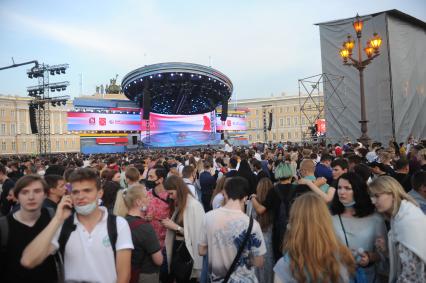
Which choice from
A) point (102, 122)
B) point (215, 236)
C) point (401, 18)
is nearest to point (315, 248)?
point (215, 236)

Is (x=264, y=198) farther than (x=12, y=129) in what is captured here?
No

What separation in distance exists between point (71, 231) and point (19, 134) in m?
76.8

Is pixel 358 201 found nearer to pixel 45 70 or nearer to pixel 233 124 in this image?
pixel 45 70

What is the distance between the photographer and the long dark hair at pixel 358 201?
10.7ft

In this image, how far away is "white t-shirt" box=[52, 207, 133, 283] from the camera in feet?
8.53

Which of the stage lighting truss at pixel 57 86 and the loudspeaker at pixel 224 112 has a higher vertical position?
the stage lighting truss at pixel 57 86

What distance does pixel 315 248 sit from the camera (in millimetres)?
2467

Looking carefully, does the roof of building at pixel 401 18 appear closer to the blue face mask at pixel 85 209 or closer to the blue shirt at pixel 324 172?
the blue shirt at pixel 324 172

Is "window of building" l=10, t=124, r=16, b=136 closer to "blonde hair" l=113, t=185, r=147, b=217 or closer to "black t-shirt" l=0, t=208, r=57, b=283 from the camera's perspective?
"blonde hair" l=113, t=185, r=147, b=217

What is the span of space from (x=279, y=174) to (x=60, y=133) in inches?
3081

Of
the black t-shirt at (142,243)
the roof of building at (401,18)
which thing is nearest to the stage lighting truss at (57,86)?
the roof of building at (401,18)

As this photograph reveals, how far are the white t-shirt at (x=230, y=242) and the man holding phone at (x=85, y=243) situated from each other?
87 centimetres

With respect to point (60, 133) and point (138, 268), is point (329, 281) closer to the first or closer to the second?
point (138, 268)

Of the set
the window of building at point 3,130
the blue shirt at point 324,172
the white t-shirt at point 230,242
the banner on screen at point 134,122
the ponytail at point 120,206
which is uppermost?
the window of building at point 3,130
